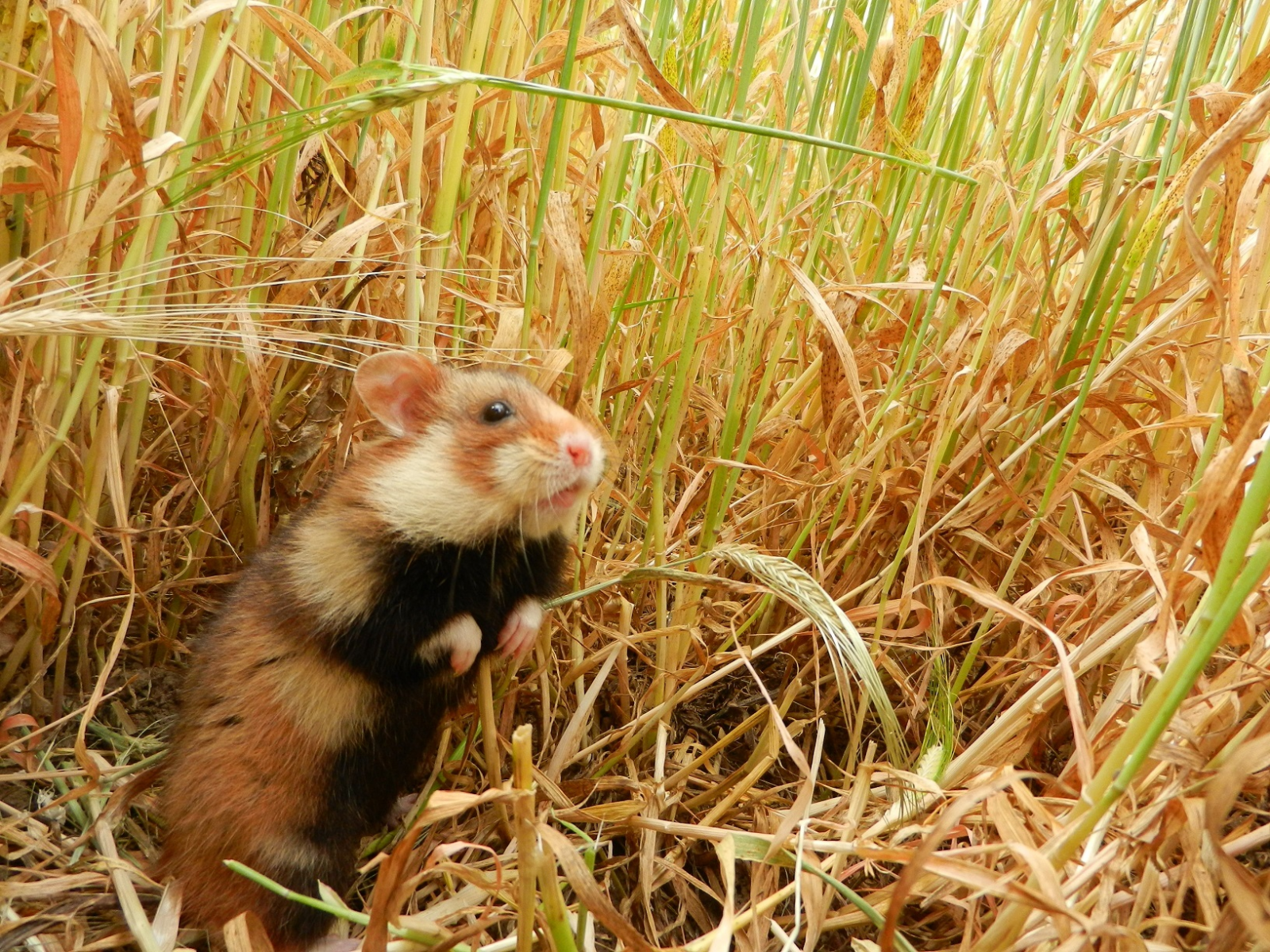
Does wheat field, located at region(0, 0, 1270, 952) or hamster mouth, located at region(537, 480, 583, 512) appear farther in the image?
hamster mouth, located at region(537, 480, 583, 512)

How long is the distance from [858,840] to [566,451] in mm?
941

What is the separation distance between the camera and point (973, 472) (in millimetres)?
2502

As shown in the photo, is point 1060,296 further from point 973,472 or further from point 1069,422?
point 1069,422

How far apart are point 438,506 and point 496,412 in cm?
24

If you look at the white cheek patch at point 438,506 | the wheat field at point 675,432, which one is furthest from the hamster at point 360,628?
the wheat field at point 675,432

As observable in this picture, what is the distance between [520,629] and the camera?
7.20 feet

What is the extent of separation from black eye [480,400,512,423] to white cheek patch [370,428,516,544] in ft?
0.43

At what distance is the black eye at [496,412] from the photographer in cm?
212

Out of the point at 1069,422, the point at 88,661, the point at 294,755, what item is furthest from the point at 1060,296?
the point at 88,661

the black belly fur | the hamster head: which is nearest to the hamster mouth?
the hamster head

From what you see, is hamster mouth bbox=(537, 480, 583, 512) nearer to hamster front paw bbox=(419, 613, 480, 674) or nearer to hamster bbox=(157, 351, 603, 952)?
hamster bbox=(157, 351, 603, 952)

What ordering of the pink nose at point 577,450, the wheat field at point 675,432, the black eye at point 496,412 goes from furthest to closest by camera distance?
the black eye at point 496,412
the pink nose at point 577,450
the wheat field at point 675,432

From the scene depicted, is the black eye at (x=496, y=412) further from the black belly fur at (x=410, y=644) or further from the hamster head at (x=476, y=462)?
the black belly fur at (x=410, y=644)

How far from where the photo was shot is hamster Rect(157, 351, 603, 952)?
204 centimetres
